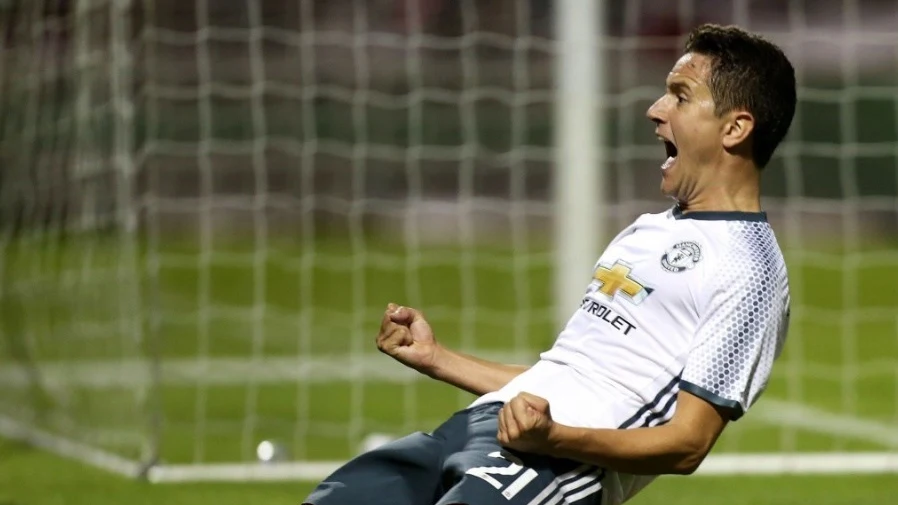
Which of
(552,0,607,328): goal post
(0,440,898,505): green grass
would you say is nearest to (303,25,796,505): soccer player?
(0,440,898,505): green grass

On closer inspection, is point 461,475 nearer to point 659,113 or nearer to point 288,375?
point 659,113

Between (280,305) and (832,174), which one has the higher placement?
(832,174)

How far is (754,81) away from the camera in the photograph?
2.75m

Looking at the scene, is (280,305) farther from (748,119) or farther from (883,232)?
(748,119)

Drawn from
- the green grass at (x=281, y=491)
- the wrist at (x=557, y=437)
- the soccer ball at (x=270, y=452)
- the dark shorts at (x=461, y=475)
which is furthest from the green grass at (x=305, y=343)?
the wrist at (x=557, y=437)

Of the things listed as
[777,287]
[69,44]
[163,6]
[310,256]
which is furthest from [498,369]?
[163,6]

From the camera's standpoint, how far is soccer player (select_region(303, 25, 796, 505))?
8.42 feet

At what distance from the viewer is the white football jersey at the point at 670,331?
102 inches

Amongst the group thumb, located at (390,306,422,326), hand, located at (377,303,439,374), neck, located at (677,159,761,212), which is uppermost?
neck, located at (677,159,761,212)

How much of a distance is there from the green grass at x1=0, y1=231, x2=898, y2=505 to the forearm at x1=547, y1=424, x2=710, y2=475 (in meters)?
2.68

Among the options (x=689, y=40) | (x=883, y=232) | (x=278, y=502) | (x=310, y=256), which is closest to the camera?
(x=689, y=40)

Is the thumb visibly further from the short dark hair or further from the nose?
the short dark hair

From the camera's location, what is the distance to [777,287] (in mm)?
2654

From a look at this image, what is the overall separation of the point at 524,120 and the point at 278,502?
9.33m
